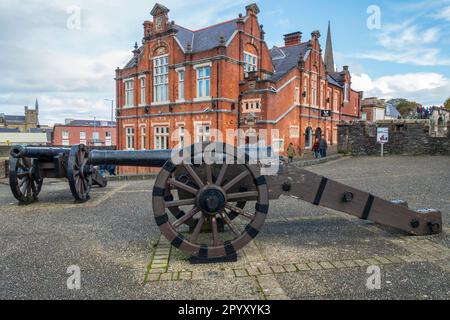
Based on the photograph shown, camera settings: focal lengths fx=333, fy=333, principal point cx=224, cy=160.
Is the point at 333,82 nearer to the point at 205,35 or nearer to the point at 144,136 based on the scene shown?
the point at 205,35

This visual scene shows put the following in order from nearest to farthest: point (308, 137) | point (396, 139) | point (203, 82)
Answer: point (396, 139), point (203, 82), point (308, 137)

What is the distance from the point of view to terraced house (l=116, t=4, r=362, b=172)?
21.8 meters

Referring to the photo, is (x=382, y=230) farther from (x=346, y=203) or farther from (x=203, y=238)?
(x=203, y=238)

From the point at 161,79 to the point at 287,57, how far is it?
34.9 ft

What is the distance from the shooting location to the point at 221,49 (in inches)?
833

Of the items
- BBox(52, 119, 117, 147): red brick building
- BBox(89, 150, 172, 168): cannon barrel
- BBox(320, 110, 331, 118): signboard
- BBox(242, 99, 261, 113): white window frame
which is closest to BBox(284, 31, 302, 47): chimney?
BBox(320, 110, 331, 118): signboard

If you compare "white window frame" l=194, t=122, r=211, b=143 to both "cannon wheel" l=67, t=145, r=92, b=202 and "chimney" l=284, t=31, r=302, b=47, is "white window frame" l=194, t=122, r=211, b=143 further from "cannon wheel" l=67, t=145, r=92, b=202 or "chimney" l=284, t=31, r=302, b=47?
"cannon wheel" l=67, t=145, r=92, b=202

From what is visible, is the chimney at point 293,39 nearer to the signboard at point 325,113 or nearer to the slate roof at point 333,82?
the slate roof at point 333,82

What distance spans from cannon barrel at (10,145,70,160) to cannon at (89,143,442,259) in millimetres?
3487

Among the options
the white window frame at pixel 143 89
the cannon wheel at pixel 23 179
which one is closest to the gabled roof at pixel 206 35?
the white window frame at pixel 143 89

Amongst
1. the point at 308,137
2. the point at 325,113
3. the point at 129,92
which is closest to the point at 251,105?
the point at 308,137

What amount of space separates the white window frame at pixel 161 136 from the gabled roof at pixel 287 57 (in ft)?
29.3

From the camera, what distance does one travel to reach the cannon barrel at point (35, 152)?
7.89m

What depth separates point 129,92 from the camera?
27844 mm
